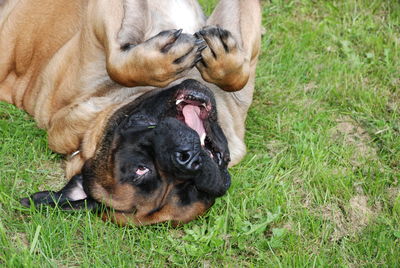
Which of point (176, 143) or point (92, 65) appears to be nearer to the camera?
point (176, 143)

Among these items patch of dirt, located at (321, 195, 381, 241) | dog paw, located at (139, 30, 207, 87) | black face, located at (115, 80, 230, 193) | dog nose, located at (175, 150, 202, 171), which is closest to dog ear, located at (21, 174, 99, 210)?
black face, located at (115, 80, 230, 193)

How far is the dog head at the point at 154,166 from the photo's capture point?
11.8ft

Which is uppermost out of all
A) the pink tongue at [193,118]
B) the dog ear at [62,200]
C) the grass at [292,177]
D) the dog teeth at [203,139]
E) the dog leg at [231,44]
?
the dog leg at [231,44]

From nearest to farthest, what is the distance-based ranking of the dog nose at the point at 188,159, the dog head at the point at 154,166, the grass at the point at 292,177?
1. the dog nose at the point at 188,159
2. the dog head at the point at 154,166
3. the grass at the point at 292,177

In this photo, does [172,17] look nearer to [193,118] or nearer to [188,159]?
[193,118]

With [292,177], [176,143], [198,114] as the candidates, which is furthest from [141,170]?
[292,177]

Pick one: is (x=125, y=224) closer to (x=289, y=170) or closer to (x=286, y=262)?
(x=286, y=262)

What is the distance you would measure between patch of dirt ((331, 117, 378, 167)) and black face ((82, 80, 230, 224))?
115cm

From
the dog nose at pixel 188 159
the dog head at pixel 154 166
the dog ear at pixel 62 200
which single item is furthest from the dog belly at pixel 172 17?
the dog ear at pixel 62 200

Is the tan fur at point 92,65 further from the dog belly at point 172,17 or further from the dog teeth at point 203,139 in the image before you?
the dog teeth at point 203,139

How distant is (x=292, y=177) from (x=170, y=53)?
1.36 meters

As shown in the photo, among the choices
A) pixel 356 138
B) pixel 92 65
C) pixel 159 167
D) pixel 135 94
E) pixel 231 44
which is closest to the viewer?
pixel 159 167

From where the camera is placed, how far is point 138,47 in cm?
369

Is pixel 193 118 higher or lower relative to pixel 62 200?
higher
